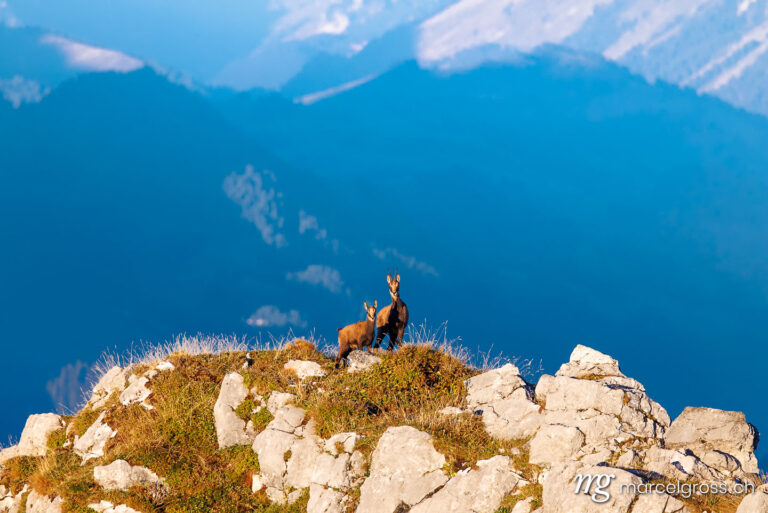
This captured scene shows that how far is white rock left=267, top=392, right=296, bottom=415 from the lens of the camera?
695 inches

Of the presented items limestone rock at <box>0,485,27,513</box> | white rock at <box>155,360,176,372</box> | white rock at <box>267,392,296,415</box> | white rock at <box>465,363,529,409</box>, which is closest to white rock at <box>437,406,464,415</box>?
white rock at <box>465,363,529,409</box>

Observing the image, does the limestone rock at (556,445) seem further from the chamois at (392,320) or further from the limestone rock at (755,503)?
the chamois at (392,320)

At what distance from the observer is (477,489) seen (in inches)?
512

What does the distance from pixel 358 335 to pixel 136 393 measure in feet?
21.8

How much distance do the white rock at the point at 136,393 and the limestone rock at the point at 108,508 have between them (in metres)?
3.54

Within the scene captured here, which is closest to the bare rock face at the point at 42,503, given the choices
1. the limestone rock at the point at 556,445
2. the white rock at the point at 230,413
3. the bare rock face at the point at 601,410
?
the white rock at the point at 230,413

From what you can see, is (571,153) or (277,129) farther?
(277,129)

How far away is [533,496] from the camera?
12375 mm

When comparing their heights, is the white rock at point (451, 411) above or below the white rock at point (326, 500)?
above

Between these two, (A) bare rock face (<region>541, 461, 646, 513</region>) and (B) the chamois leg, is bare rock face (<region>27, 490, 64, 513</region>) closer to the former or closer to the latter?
(B) the chamois leg

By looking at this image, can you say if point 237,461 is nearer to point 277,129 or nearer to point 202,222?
point 202,222

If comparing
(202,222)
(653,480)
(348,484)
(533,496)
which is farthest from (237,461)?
(202,222)

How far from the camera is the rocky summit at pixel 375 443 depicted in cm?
1241

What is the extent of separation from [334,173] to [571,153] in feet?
201
